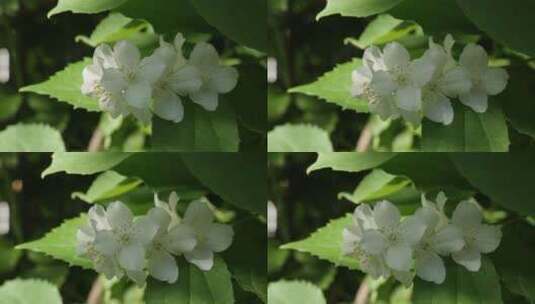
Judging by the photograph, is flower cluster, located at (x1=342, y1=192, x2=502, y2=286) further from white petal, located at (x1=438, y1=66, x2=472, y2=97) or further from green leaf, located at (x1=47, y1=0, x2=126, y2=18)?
green leaf, located at (x1=47, y1=0, x2=126, y2=18)

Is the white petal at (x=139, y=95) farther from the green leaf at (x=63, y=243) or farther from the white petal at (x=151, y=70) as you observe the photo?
the green leaf at (x=63, y=243)

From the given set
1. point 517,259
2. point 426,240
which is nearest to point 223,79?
point 426,240

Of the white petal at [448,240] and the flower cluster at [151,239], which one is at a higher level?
the white petal at [448,240]

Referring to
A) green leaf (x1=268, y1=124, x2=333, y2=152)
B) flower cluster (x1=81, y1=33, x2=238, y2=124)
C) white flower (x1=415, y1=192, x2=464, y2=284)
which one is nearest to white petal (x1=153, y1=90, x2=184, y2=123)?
flower cluster (x1=81, y1=33, x2=238, y2=124)

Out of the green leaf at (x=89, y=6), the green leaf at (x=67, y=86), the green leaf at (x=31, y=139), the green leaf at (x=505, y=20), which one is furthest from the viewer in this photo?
the green leaf at (x=31, y=139)

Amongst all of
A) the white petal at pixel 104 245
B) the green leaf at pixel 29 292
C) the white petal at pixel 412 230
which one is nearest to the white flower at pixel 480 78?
the white petal at pixel 412 230

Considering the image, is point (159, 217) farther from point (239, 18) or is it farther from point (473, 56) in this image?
point (473, 56)

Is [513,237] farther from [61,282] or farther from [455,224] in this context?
[61,282]
